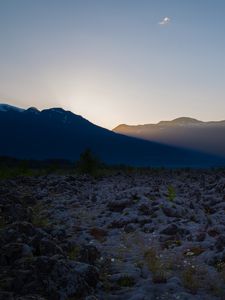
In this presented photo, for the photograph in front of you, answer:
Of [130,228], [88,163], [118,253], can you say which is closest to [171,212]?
[130,228]

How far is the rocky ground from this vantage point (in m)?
9.05

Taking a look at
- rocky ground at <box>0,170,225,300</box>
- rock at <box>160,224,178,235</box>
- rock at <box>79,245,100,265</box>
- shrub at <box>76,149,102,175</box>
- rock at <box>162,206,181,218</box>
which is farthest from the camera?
shrub at <box>76,149,102,175</box>

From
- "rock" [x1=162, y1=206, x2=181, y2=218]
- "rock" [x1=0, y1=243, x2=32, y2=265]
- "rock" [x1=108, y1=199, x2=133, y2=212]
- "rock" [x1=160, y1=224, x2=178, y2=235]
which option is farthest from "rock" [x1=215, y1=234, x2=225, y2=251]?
"rock" [x1=108, y1=199, x2=133, y2=212]

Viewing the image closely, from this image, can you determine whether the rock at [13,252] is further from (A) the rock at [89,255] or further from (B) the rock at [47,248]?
(A) the rock at [89,255]

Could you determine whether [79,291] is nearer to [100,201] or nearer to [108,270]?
[108,270]

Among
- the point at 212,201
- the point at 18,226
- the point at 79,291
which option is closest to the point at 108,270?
the point at 79,291

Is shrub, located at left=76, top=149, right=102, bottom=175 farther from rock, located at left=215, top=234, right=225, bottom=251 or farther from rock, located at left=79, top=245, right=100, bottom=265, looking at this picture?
rock, located at left=79, top=245, right=100, bottom=265

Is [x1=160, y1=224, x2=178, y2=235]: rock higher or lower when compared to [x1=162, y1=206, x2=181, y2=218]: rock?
lower

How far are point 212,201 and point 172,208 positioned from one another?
189 inches

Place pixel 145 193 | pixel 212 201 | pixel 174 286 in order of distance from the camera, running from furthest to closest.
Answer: pixel 145 193 < pixel 212 201 < pixel 174 286

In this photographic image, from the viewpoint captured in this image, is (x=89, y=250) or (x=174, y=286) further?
(x=89, y=250)

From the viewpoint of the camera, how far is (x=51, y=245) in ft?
36.7

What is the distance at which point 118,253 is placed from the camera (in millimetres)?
13312

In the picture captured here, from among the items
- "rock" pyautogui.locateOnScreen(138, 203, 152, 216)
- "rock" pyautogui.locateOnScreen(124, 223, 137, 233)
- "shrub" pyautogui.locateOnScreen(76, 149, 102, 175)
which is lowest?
"rock" pyautogui.locateOnScreen(124, 223, 137, 233)
